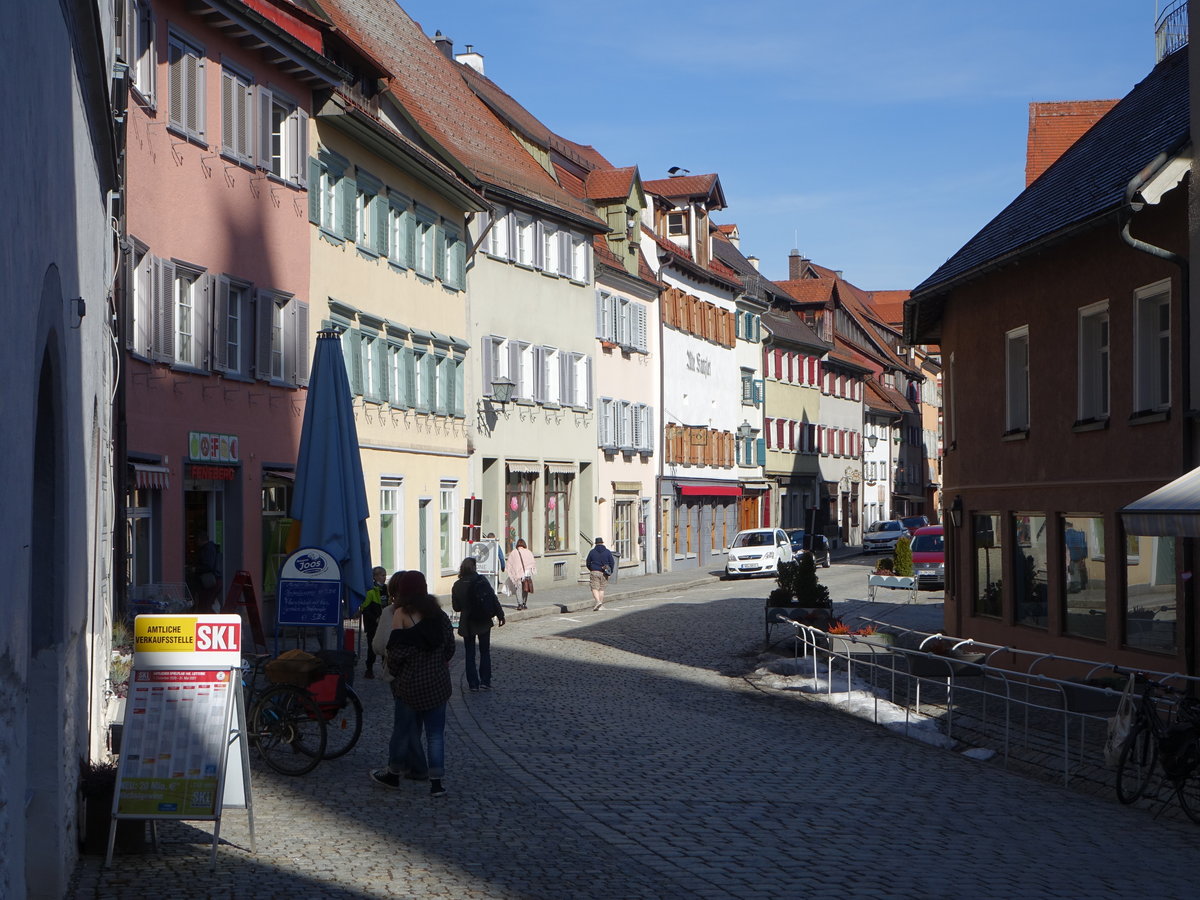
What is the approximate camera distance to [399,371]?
32.6 m

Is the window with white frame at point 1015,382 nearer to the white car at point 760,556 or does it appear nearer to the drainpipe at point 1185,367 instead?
the drainpipe at point 1185,367

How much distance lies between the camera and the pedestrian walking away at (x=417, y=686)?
38.9ft

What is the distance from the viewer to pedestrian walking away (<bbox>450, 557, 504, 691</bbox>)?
61.7 ft

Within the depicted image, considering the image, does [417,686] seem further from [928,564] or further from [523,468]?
[928,564]

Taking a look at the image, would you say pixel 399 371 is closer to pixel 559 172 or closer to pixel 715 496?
pixel 559 172

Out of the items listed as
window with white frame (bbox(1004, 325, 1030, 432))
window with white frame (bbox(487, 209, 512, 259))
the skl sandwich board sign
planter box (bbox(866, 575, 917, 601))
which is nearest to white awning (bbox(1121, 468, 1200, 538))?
window with white frame (bbox(1004, 325, 1030, 432))

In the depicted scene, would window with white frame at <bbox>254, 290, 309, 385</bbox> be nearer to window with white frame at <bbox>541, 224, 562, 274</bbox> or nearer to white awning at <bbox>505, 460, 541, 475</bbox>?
white awning at <bbox>505, 460, 541, 475</bbox>

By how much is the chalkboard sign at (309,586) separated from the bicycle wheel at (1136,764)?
9328 mm

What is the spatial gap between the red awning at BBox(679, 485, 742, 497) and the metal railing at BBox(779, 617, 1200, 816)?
1292 inches

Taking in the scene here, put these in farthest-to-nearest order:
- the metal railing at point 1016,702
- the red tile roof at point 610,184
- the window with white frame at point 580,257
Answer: the red tile roof at point 610,184 → the window with white frame at point 580,257 → the metal railing at point 1016,702

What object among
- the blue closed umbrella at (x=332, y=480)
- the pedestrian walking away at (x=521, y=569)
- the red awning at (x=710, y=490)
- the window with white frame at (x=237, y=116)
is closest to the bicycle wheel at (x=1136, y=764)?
the blue closed umbrella at (x=332, y=480)

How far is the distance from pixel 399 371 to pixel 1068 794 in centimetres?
2151

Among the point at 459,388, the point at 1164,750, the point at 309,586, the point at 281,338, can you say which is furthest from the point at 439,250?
the point at 1164,750

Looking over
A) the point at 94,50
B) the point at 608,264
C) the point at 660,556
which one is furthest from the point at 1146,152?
the point at 660,556
